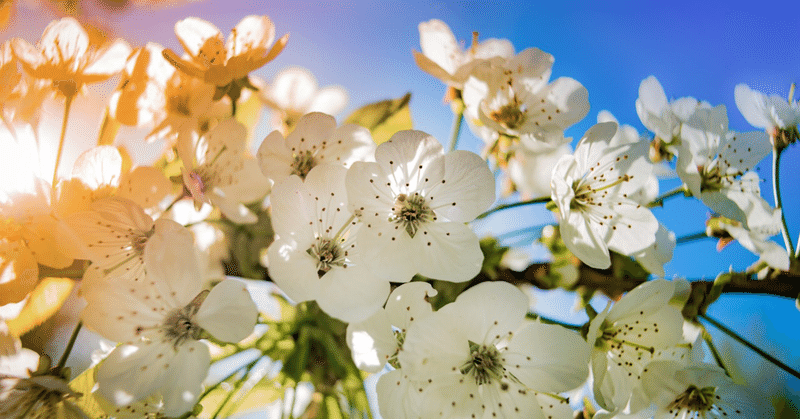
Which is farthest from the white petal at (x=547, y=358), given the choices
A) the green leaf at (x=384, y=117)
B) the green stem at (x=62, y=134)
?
the green stem at (x=62, y=134)

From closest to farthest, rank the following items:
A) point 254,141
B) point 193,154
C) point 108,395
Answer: point 108,395
point 193,154
point 254,141

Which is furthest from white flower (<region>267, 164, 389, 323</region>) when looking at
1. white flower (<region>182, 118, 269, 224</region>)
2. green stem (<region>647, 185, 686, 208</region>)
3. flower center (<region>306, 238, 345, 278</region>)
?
green stem (<region>647, 185, 686, 208</region>)

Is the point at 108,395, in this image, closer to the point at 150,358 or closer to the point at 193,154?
the point at 150,358

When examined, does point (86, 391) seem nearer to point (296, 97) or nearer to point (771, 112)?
point (296, 97)

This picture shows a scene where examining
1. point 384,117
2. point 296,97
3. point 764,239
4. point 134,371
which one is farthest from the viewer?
point 296,97

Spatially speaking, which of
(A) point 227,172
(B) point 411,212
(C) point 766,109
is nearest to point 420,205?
(B) point 411,212

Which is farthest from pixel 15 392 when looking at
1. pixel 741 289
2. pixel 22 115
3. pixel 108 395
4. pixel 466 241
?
pixel 741 289
